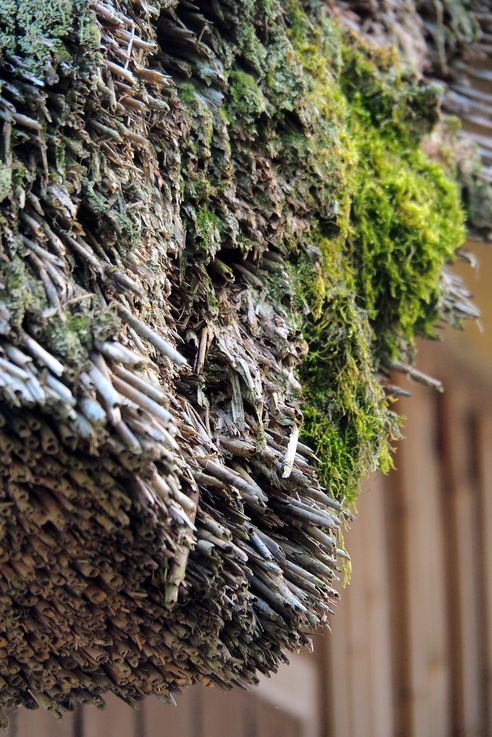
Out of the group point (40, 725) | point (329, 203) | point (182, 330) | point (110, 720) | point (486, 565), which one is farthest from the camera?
point (486, 565)

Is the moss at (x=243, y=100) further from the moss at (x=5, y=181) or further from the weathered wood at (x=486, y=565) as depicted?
the weathered wood at (x=486, y=565)

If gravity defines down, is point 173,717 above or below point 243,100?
below

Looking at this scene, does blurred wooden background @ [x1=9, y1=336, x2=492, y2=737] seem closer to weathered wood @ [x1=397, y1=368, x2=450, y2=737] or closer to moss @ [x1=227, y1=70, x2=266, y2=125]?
weathered wood @ [x1=397, y1=368, x2=450, y2=737]

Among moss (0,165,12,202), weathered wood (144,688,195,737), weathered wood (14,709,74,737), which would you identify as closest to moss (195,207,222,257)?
moss (0,165,12,202)

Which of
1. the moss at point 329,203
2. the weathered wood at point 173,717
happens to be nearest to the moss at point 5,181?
the moss at point 329,203

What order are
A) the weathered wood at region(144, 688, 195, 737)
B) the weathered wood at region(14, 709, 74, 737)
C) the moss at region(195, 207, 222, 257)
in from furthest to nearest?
the weathered wood at region(144, 688, 195, 737), the weathered wood at region(14, 709, 74, 737), the moss at region(195, 207, 222, 257)

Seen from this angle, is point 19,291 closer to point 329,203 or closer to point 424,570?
point 329,203

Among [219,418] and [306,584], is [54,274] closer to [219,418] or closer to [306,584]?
[219,418]

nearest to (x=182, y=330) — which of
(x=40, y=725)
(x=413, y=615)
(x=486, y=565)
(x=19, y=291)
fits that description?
(x=19, y=291)
